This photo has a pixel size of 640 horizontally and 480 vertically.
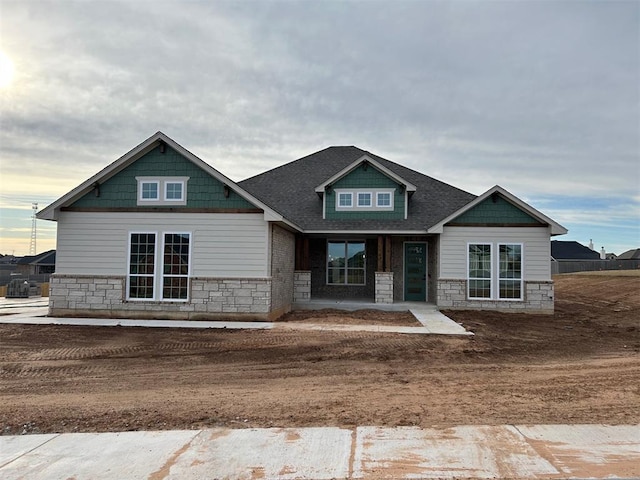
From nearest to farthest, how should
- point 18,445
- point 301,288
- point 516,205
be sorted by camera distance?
1. point 18,445
2. point 516,205
3. point 301,288

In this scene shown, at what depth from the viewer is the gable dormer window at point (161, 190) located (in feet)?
47.1

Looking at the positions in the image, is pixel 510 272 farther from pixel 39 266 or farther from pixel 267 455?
pixel 39 266

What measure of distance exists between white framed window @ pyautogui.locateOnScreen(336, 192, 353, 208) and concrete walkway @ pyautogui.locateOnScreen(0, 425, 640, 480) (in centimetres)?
1367

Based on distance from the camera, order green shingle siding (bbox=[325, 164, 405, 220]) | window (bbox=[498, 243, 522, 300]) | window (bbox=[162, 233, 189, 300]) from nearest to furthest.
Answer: window (bbox=[162, 233, 189, 300])
window (bbox=[498, 243, 522, 300])
green shingle siding (bbox=[325, 164, 405, 220])

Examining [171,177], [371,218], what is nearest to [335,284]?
[371,218]

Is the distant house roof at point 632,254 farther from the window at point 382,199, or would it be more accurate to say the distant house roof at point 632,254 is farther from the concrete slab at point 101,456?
the concrete slab at point 101,456

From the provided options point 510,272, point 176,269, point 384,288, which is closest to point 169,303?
point 176,269

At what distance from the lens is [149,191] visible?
14.5 meters

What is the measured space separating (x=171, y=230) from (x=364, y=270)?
27.7ft

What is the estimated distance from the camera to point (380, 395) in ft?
22.2

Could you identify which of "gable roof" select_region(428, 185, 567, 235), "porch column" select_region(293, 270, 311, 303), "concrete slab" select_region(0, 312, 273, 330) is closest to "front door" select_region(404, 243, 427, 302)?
"gable roof" select_region(428, 185, 567, 235)

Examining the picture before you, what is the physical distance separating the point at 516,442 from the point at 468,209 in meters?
12.3

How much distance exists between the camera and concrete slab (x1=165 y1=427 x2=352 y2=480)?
4297 mm

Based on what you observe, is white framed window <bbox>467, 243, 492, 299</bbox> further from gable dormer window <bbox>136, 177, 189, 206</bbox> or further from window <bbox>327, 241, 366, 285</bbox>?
gable dormer window <bbox>136, 177, 189, 206</bbox>
